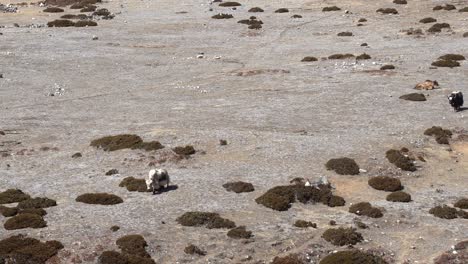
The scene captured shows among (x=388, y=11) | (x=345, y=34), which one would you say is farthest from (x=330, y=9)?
(x=345, y=34)

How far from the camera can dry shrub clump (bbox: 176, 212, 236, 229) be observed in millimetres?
30078

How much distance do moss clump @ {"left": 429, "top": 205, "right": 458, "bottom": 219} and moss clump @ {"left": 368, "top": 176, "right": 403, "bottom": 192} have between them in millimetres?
3425

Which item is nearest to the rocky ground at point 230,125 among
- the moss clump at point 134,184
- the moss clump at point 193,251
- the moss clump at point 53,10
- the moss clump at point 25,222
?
the moss clump at point 193,251

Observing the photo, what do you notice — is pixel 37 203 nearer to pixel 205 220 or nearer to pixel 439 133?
pixel 205 220

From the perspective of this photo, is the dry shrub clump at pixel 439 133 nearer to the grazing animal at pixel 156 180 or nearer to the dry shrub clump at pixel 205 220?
the dry shrub clump at pixel 205 220

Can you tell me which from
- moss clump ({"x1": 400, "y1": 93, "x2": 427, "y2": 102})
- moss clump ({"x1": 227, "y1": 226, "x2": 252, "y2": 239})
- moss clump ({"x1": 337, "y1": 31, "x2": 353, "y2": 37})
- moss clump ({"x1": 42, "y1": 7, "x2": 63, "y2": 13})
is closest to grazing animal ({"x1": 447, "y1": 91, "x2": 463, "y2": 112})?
moss clump ({"x1": 400, "y1": 93, "x2": 427, "y2": 102})

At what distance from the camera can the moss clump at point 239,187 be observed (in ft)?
114

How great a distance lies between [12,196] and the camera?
1328 inches

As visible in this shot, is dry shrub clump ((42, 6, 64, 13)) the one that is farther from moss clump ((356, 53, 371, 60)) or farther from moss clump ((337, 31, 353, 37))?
moss clump ((356, 53, 371, 60))

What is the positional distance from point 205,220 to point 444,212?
1161cm

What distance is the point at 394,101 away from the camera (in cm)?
5291

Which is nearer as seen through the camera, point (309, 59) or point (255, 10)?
point (309, 59)

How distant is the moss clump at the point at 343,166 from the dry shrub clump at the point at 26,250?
1692 centimetres

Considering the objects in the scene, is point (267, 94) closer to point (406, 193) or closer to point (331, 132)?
point (331, 132)
